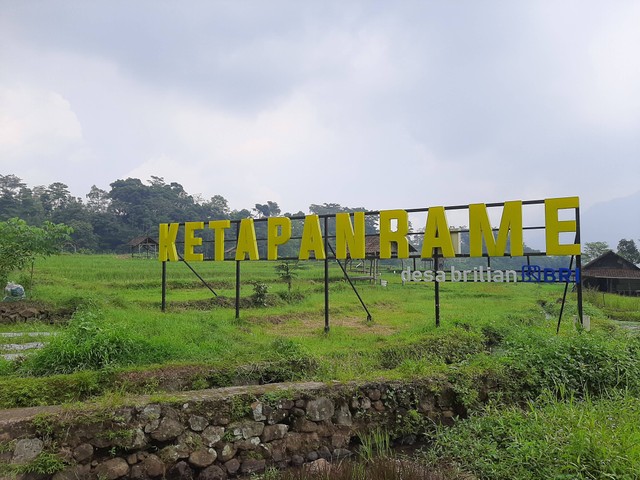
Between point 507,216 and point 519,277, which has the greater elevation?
point 507,216

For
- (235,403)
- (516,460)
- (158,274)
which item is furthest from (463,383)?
(158,274)

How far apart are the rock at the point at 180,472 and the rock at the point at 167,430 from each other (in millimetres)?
282

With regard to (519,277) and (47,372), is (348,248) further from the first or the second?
(47,372)

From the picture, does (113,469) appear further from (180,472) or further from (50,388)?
(50,388)

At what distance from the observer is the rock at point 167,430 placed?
429 centimetres

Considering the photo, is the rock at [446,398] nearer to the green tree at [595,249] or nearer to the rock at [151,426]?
the rock at [151,426]

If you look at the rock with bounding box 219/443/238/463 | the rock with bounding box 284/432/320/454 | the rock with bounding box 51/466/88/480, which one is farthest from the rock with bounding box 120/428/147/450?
the rock with bounding box 284/432/320/454

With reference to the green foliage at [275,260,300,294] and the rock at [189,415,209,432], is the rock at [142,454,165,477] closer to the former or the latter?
the rock at [189,415,209,432]

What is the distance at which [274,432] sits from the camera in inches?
189

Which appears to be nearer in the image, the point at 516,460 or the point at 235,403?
the point at 516,460

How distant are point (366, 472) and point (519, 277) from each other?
20.3 ft

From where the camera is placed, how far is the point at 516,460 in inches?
154

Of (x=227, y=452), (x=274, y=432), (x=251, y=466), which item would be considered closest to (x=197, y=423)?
(x=227, y=452)

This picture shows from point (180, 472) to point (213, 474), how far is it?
33 centimetres
